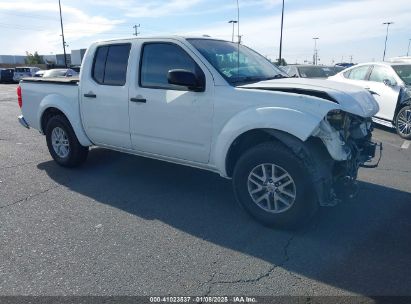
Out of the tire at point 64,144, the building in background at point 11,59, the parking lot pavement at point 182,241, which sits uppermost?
the building in background at point 11,59

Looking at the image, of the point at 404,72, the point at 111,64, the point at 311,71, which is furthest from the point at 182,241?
the point at 311,71

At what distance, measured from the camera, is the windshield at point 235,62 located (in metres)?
4.11

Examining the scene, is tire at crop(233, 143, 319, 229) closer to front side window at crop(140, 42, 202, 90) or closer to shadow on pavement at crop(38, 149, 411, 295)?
shadow on pavement at crop(38, 149, 411, 295)

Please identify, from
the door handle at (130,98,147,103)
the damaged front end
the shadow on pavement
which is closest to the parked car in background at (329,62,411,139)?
the shadow on pavement

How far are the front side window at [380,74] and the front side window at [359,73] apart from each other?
259mm

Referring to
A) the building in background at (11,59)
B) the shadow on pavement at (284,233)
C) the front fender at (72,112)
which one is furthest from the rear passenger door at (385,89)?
the building in background at (11,59)

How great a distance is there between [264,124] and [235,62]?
47.7 inches

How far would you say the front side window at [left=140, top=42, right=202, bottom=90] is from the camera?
13.8 feet

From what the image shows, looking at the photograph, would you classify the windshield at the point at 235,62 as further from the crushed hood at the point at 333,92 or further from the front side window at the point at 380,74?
the front side window at the point at 380,74

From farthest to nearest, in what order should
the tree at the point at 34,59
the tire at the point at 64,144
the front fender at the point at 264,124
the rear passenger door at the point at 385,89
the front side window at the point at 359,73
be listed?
the tree at the point at 34,59 < the front side window at the point at 359,73 < the rear passenger door at the point at 385,89 < the tire at the point at 64,144 < the front fender at the point at 264,124

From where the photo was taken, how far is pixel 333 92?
11.5 ft

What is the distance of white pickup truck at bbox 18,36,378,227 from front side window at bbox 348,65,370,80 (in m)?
5.43

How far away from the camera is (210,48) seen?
14.3ft

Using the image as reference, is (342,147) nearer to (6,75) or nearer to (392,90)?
(392,90)
